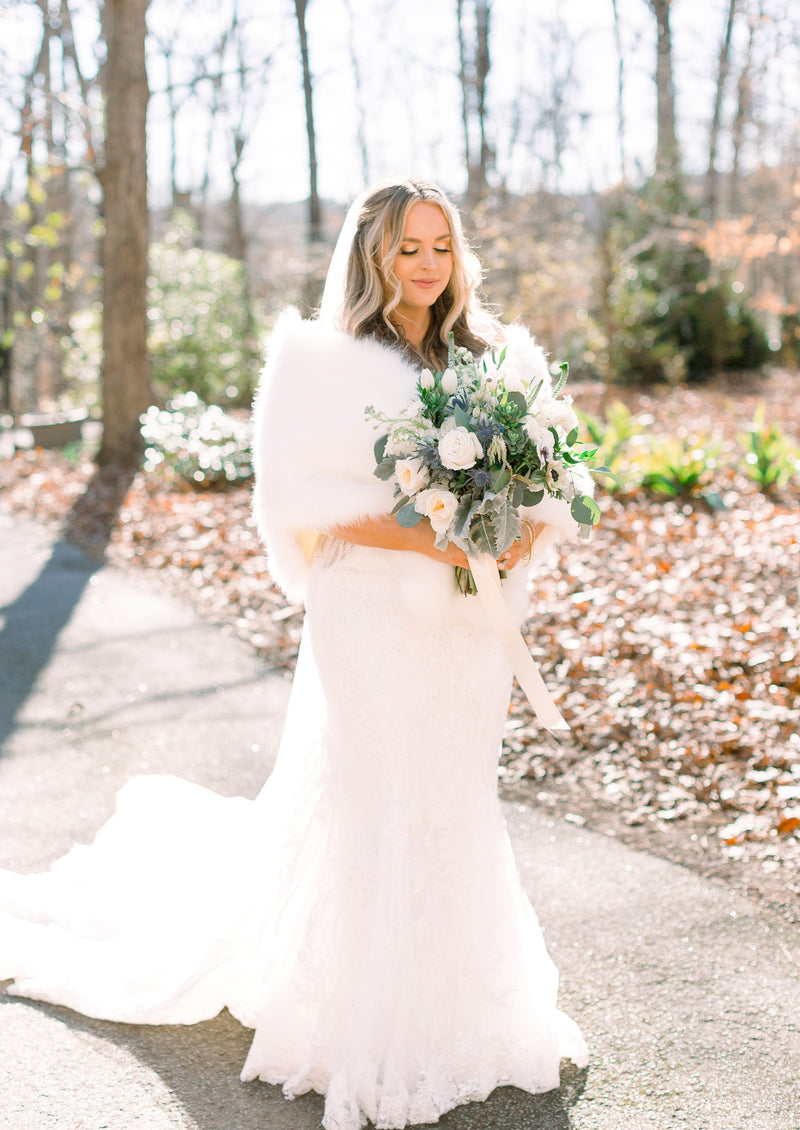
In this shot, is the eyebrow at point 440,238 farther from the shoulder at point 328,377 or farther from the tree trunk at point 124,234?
the tree trunk at point 124,234

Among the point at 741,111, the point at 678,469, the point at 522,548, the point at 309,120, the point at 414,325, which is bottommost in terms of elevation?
the point at 678,469

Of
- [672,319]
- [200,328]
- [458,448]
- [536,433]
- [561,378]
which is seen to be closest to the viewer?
[458,448]

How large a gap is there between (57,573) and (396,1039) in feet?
22.5

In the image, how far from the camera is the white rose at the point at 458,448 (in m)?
2.48

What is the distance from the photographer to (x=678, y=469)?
9320mm

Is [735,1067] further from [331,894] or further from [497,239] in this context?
[497,239]

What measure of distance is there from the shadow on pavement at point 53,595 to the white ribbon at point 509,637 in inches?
137

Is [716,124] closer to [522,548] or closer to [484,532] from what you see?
[522,548]

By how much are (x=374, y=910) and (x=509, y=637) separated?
845 mm

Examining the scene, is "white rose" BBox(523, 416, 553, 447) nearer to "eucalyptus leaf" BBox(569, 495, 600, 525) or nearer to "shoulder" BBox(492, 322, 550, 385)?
"eucalyptus leaf" BBox(569, 495, 600, 525)

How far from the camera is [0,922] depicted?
3412mm

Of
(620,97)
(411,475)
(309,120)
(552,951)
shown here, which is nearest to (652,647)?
(552,951)

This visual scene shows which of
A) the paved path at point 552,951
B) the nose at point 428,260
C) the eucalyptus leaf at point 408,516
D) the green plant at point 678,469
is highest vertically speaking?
the nose at point 428,260

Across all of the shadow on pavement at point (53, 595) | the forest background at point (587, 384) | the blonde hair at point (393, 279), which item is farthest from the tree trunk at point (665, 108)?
the blonde hair at point (393, 279)
